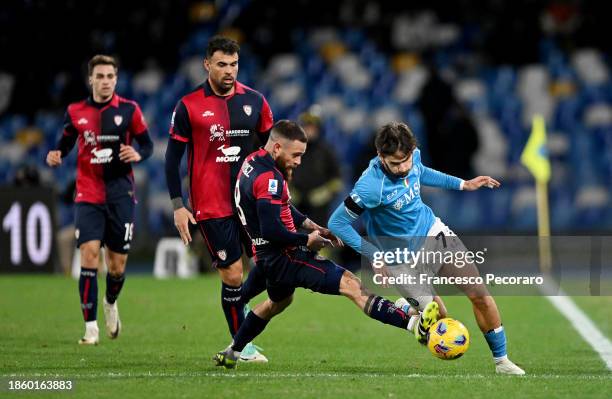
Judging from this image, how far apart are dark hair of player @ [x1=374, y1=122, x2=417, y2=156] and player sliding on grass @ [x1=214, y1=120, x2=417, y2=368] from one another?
550 millimetres

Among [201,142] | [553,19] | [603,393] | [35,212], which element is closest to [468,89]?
[553,19]

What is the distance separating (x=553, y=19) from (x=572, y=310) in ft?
40.0

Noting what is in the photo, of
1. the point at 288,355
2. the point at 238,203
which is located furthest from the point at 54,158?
the point at 238,203

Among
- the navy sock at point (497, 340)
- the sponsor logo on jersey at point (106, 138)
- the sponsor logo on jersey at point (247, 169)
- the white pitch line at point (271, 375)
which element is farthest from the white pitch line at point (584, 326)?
the sponsor logo on jersey at point (106, 138)

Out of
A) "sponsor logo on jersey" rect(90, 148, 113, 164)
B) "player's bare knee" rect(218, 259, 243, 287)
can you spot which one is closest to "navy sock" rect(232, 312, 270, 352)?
"player's bare knee" rect(218, 259, 243, 287)

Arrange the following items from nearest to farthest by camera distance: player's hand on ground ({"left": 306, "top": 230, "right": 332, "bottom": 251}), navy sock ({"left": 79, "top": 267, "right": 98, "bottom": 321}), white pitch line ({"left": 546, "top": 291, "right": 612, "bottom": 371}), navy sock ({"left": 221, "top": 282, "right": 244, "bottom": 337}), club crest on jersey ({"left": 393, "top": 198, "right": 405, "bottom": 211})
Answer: player's hand on ground ({"left": 306, "top": 230, "right": 332, "bottom": 251}) < club crest on jersey ({"left": 393, "top": 198, "right": 405, "bottom": 211}) < navy sock ({"left": 221, "top": 282, "right": 244, "bottom": 337}) < white pitch line ({"left": 546, "top": 291, "right": 612, "bottom": 371}) < navy sock ({"left": 79, "top": 267, "right": 98, "bottom": 321})

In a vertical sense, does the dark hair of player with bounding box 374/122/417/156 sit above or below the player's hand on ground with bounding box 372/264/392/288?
above

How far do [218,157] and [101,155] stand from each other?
215cm

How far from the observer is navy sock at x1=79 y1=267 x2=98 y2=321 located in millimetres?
11109

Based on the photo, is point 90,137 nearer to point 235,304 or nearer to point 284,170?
point 235,304

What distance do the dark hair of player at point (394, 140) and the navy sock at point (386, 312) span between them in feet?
3.31

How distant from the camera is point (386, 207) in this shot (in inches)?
341

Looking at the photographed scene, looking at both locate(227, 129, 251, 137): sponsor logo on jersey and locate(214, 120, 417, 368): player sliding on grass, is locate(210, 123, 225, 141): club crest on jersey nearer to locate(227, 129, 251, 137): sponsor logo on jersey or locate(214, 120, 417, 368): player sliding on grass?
locate(227, 129, 251, 137): sponsor logo on jersey

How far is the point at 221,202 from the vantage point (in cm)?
959
